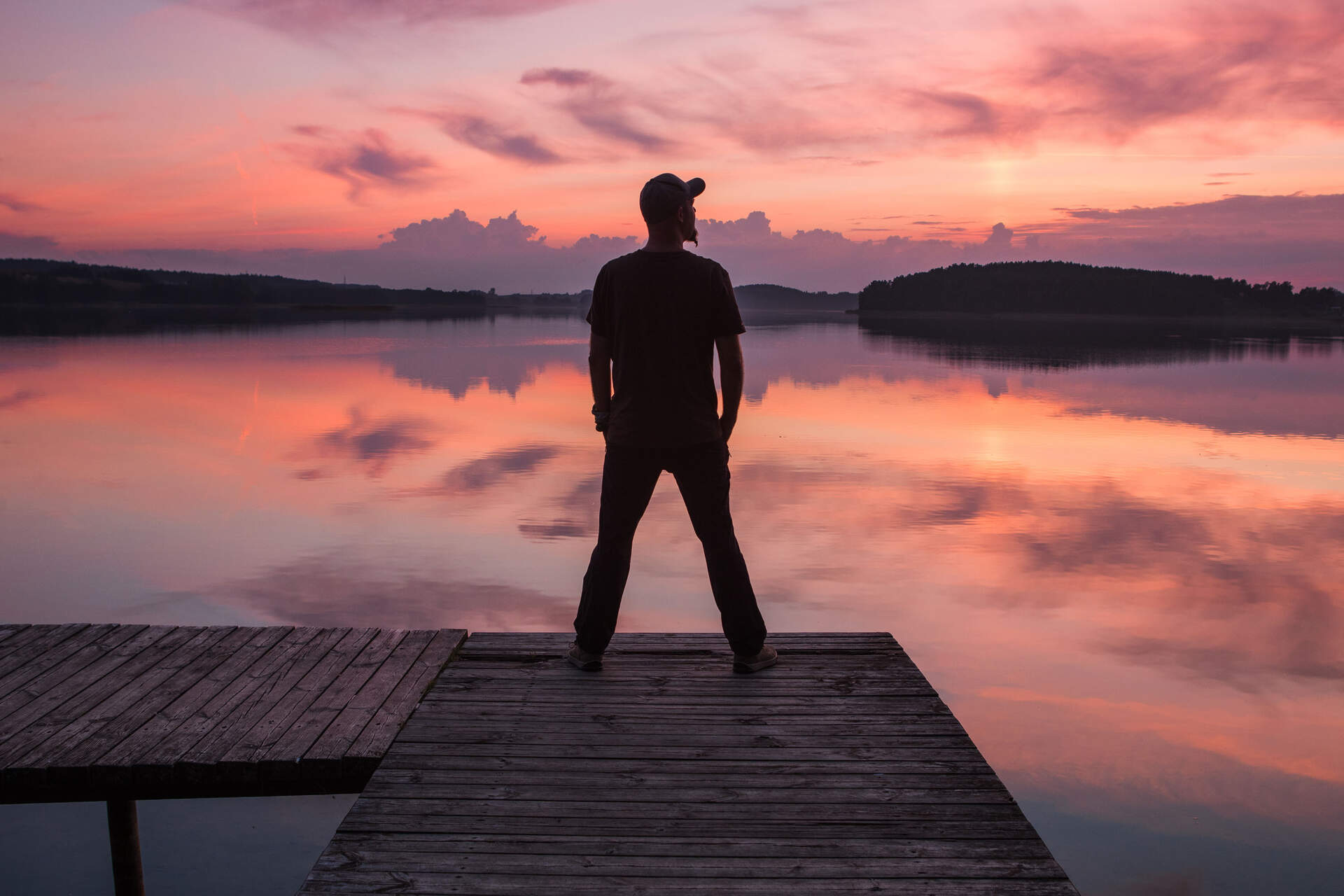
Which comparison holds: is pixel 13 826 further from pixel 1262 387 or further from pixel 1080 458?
pixel 1262 387

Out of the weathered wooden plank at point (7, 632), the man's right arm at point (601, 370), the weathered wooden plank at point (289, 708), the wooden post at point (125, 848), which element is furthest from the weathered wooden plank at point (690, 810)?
the weathered wooden plank at point (7, 632)

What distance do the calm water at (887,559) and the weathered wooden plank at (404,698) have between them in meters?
2.09

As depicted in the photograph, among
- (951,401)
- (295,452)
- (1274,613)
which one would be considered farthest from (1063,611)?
(951,401)

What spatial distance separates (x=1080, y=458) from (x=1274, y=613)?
32.0 ft

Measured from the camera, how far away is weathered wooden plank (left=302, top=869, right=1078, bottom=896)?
3.17 meters

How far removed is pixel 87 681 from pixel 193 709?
2.89ft

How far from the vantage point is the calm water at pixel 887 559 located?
675 cm

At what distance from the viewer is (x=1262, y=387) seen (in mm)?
34250

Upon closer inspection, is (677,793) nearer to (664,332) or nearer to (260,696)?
(664,332)

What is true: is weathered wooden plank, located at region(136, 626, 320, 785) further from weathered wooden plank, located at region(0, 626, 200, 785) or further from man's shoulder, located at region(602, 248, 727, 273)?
man's shoulder, located at region(602, 248, 727, 273)

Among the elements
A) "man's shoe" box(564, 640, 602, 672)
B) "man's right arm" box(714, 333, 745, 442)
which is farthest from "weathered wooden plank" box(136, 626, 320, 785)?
"man's right arm" box(714, 333, 745, 442)

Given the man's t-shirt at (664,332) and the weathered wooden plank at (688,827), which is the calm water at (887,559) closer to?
the weathered wooden plank at (688,827)

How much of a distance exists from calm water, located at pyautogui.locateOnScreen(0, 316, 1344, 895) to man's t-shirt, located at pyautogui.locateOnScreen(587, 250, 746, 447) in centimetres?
399

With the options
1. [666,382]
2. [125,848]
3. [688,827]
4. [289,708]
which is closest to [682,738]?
[688,827]
